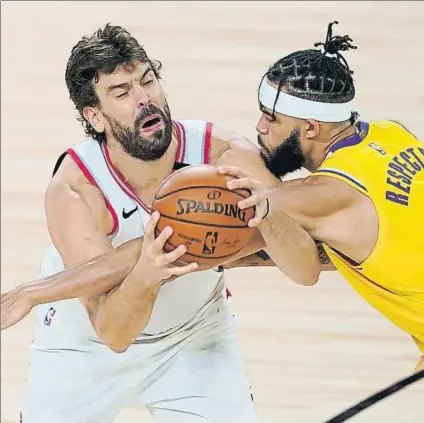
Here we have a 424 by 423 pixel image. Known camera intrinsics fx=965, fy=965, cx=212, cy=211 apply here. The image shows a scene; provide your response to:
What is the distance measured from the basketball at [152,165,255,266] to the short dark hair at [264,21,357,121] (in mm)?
568

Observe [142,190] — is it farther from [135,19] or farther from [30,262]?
[135,19]

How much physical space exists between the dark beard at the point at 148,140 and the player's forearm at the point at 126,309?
0.45 metres

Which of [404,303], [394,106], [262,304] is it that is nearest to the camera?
[404,303]

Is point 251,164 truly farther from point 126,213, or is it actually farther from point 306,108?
point 126,213

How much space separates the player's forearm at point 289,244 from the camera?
263 cm

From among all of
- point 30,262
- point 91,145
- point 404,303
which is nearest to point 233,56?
point 30,262

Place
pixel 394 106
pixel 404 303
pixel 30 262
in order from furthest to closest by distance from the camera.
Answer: pixel 394 106 < pixel 30 262 < pixel 404 303

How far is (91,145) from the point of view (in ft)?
10.2

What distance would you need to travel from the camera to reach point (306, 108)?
2.96m

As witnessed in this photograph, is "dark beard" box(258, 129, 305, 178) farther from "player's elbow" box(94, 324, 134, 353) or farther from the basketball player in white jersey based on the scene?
"player's elbow" box(94, 324, 134, 353)

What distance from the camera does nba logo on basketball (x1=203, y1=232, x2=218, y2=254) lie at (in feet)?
8.34

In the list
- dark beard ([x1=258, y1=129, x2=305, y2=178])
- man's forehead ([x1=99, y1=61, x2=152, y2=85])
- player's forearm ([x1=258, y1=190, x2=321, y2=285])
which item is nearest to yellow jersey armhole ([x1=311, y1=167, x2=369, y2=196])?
player's forearm ([x1=258, y1=190, x2=321, y2=285])

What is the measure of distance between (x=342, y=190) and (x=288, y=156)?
370 millimetres

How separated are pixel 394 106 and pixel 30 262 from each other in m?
2.44
